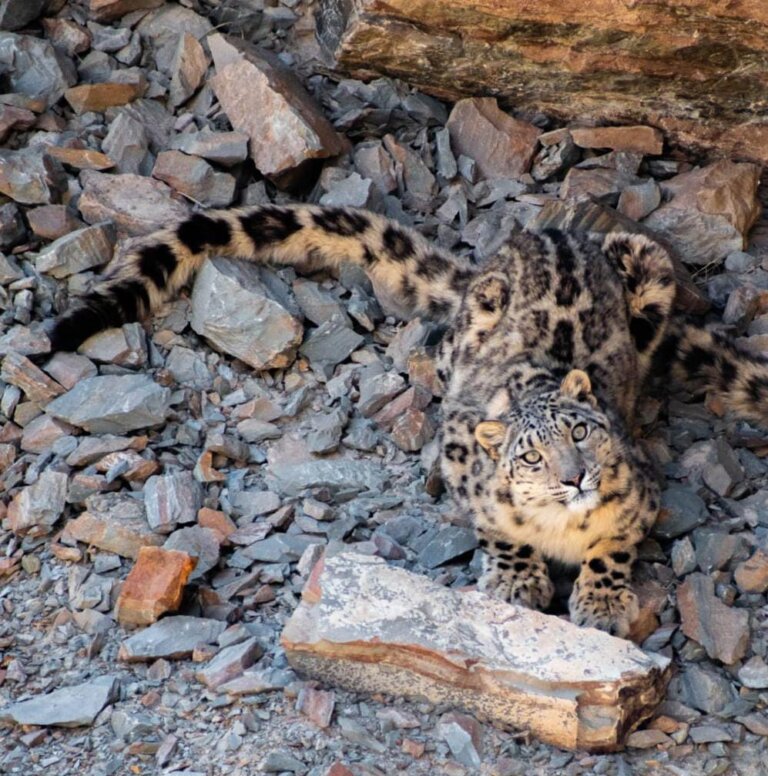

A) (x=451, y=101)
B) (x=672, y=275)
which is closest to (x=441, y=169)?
(x=451, y=101)

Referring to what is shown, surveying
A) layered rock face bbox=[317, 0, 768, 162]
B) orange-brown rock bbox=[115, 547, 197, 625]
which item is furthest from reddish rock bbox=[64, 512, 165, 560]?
layered rock face bbox=[317, 0, 768, 162]

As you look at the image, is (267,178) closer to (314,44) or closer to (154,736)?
(314,44)

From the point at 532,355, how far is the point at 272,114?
233 cm

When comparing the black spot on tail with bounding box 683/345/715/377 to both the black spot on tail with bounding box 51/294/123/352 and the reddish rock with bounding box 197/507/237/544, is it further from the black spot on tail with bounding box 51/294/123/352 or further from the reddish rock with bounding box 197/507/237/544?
the black spot on tail with bounding box 51/294/123/352

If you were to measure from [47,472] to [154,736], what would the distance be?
170 cm

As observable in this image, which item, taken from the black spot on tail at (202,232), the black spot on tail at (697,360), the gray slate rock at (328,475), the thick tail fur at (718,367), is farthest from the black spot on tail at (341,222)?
the black spot on tail at (697,360)

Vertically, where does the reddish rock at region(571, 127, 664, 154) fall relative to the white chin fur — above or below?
above

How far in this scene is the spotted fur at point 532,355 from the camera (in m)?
6.22

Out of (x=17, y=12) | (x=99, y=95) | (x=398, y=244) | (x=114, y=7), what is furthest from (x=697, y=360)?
(x=17, y=12)

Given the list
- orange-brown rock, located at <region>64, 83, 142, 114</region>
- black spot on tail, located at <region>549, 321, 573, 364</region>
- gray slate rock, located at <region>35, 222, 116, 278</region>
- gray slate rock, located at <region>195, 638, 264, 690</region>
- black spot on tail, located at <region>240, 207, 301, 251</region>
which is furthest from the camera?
orange-brown rock, located at <region>64, 83, 142, 114</region>

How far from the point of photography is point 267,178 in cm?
845

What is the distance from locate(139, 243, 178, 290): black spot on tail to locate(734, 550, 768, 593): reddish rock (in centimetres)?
341

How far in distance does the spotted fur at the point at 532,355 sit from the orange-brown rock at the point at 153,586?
4.47 ft

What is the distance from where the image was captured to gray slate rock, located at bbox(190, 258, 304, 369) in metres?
7.44
